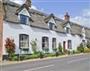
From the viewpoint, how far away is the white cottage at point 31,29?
34812 millimetres

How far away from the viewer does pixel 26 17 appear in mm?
38281

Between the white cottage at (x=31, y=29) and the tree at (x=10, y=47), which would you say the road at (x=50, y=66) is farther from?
the white cottage at (x=31, y=29)

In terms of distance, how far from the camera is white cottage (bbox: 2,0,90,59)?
1371 inches

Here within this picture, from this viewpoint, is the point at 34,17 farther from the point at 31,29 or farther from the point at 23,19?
the point at 23,19

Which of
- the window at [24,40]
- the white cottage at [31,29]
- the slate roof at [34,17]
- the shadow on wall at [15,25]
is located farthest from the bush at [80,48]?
the shadow on wall at [15,25]

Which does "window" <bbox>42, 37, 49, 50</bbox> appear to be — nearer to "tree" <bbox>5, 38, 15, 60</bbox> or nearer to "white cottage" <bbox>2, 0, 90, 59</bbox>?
"white cottage" <bbox>2, 0, 90, 59</bbox>

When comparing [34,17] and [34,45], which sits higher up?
[34,17]

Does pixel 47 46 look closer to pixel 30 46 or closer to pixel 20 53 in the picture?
pixel 30 46

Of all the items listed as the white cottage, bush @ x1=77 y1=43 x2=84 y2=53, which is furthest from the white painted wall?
bush @ x1=77 y1=43 x2=84 y2=53

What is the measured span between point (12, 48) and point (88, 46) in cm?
3426

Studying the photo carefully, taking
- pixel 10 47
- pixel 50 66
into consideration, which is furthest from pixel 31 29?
pixel 50 66

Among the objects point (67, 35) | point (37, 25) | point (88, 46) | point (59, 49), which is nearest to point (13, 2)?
point (37, 25)

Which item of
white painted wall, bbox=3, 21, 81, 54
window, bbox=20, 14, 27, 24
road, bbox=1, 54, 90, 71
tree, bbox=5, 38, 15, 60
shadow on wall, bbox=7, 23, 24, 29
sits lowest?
road, bbox=1, 54, 90, 71

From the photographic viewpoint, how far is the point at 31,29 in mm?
39469
